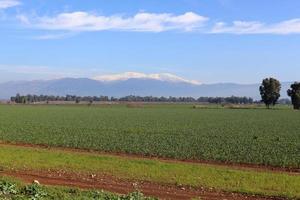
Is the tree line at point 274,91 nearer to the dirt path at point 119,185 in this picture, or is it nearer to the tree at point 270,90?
the tree at point 270,90

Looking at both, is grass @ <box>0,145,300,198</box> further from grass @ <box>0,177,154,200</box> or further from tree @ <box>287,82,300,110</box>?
tree @ <box>287,82,300,110</box>

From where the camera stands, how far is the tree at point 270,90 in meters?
178

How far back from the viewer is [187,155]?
117ft

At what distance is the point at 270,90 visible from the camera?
179 m

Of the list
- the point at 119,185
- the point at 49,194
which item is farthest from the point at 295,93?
the point at 49,194

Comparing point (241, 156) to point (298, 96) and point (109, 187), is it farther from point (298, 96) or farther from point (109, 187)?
point (298, 96)

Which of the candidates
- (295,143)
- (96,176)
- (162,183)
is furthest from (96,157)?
(295,143)

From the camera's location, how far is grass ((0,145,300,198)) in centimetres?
2367

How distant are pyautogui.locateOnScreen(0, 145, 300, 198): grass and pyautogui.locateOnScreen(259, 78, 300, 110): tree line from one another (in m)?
149

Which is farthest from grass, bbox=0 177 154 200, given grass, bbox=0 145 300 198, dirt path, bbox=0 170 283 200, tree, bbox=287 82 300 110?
tree, bbox=287 82 300 110

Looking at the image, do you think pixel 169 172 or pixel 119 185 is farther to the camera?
pixel 169 172

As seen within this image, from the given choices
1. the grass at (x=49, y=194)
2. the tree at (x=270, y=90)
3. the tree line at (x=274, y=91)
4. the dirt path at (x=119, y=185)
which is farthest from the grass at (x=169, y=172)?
the tree at (x=270, y=90)

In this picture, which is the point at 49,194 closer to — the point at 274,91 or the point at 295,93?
the point at 295,93

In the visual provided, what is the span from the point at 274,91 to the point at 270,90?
1.39 meters
